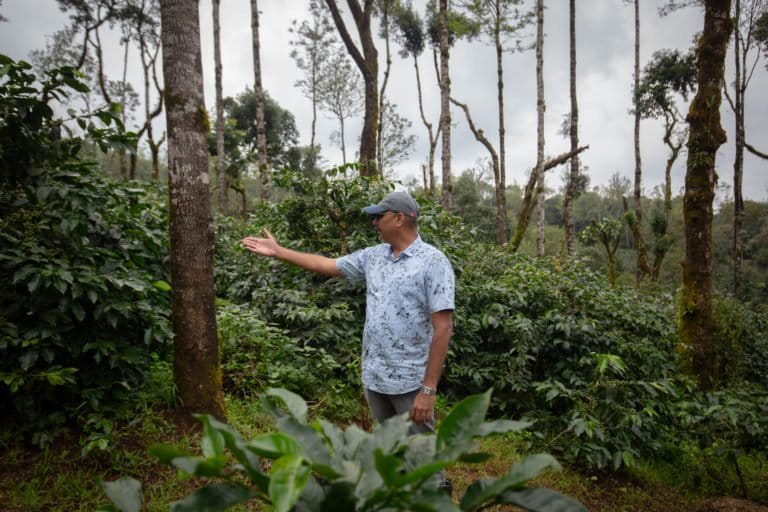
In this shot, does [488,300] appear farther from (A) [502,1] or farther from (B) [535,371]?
(A) [502,1]

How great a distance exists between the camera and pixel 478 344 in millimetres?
5258

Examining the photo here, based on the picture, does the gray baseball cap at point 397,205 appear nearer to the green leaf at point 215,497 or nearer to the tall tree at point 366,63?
the green leaf at point 215,497

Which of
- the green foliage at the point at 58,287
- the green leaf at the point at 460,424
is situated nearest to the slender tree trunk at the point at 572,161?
the green foliage at the point at 58,287

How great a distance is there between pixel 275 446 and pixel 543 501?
0.46 metres

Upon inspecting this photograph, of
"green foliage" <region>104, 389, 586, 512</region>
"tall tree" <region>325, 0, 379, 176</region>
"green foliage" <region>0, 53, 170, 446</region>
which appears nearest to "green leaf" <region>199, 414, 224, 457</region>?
"green foliage" <region>104, 389, 586, 512</region>

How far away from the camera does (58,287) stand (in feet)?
7.82

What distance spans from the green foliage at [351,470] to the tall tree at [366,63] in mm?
8825

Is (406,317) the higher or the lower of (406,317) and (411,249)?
the lower

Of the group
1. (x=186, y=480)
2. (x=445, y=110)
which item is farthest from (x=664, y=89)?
(x=186, y=480)

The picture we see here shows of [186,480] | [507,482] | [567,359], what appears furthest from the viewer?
[567,359]

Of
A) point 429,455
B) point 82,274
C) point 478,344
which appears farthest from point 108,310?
point 478,344

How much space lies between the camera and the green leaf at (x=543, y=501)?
0.73 metres

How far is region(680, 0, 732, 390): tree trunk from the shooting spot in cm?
595

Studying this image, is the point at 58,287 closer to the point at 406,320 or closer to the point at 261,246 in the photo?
the point at 261,246
